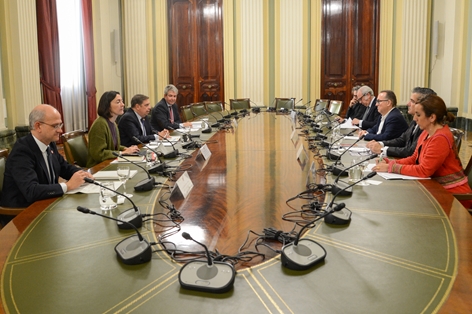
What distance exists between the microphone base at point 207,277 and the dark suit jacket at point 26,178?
1.19 m

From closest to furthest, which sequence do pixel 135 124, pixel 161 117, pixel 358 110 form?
pixel 135 124
pixel 161 117
pixel 358 110

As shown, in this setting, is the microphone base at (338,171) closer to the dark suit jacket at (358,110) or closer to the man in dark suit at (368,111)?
the man in dark suit at (368,111)

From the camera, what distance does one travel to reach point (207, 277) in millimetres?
1289

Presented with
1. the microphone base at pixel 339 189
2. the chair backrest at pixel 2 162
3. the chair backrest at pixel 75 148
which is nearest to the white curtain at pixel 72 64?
the chair backrest at pixel 75 148

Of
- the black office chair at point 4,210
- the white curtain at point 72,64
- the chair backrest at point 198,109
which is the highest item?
the white curtain at point 72,64

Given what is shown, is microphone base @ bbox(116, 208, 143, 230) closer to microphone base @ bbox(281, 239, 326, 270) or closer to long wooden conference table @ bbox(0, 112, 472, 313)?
long wooden conference table @ bbox(0, 112, 472, 313)

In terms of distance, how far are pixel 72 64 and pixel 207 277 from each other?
6907 mm

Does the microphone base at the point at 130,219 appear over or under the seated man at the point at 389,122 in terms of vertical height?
under

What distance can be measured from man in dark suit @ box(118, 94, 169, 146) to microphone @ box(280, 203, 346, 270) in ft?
9.86

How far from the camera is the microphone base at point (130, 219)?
1.75 m

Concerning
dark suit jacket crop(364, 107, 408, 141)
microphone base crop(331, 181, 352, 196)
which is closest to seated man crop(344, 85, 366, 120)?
dark suit jacket crop(364, 107, 408, 141)

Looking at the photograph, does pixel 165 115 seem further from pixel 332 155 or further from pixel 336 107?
pixel 332 155

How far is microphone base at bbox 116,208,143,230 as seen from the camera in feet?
5.73

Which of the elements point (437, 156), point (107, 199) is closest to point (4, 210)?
point (107, 199)
